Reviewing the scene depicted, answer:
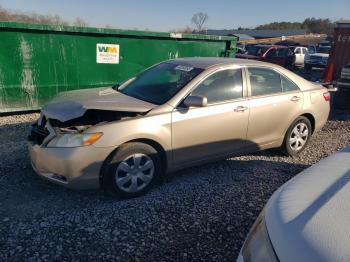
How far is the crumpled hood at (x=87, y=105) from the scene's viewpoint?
3600 mm

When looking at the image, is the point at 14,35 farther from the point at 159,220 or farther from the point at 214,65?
the point at 159,220

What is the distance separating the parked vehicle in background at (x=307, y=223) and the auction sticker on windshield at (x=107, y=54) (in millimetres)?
6199

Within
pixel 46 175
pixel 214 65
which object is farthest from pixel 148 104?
pixel 46 175

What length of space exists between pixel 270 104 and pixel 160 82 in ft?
5.02

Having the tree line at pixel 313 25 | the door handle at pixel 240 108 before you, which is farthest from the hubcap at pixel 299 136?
the tree line at pixel 313 25

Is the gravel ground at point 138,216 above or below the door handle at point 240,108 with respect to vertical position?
below

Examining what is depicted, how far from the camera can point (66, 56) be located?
23.5 feet

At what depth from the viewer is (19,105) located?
689 centimetres

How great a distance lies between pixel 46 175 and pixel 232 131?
228cm

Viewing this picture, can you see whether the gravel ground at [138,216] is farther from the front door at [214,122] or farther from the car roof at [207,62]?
the car roof at [207,62]

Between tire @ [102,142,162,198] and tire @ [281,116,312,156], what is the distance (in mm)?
2225

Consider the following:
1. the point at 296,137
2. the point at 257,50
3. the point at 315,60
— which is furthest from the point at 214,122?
the point at 315,60

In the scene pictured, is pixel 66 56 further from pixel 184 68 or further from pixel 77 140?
pixel 77 140

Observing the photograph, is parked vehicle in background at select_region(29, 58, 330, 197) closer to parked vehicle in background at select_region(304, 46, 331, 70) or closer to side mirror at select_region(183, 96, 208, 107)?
side mirror at select_region(183, 96, 208, 107)
